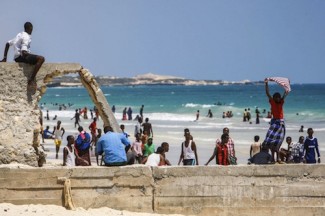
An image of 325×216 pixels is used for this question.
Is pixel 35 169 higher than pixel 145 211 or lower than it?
higher

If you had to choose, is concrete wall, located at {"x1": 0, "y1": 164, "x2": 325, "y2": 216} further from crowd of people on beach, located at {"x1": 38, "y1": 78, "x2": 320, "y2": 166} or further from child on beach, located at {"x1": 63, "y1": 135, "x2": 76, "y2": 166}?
child on beach, located at {"x1": 63, "y1": 135, "x2": 76, "y2": 166}

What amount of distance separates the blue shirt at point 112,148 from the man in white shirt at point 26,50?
1.70 m

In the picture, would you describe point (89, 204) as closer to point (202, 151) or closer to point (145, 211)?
point (145, 211)

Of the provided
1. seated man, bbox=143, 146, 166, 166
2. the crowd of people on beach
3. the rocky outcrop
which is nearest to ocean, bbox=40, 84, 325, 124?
the crowd of people on beach

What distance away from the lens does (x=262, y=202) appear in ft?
33.9

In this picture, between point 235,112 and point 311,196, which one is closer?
point 311,196

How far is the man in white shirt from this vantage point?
426 inches

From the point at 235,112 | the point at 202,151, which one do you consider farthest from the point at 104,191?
the point at 235,112

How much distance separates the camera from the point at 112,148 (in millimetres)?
10398

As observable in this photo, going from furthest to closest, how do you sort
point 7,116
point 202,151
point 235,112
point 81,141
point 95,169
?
point 235,112
point 202,151
point 81,141
point 7,116
point 95,169

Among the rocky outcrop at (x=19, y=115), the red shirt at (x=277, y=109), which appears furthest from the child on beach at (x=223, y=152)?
the rocky outcrop at (x=19, y=115)

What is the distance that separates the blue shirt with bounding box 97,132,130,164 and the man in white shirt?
5.57 ft

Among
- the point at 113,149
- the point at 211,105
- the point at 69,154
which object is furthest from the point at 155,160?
the point at 211,105

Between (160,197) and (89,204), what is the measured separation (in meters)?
1.16
